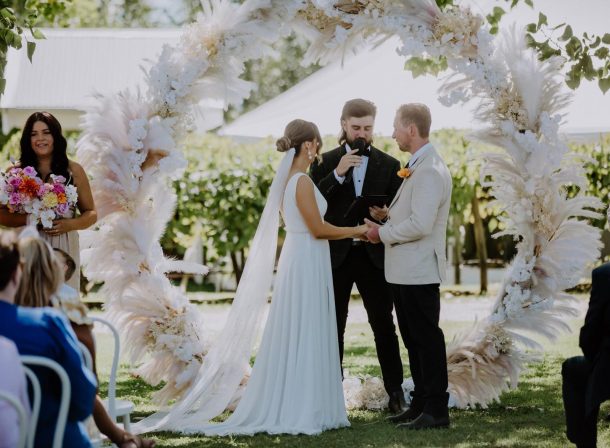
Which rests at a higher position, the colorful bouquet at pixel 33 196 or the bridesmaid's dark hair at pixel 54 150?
the bridesmaid's dark hair at pixel 54 150

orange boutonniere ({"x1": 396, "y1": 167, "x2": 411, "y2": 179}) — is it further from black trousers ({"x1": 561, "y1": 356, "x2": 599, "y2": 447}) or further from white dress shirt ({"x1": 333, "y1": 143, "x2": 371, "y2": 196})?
black trousers ({"x1": 561, "y1": 356, "x2": 599, "y2": 447})

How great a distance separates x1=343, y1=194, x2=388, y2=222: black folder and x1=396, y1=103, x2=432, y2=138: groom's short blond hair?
703 millimetres

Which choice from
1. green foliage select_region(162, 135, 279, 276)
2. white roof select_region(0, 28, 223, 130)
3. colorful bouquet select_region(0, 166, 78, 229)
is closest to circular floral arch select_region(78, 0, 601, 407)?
colorful bouquet select_region(0, 166, 78, 229)

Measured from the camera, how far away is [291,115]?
11945 millimetres

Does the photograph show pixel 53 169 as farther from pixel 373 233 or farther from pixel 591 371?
pixel 591 371

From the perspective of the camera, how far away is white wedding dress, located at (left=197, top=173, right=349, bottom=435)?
5.96m

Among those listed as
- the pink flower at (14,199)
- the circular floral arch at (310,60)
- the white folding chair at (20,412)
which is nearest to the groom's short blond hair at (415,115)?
the circular floral arch at (310,60)

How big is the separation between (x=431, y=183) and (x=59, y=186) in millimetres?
2278

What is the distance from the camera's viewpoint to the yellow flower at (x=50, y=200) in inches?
237

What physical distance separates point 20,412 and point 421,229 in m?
3.08

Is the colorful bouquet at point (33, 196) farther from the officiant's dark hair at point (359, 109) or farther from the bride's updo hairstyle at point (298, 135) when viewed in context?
the officiant's dark hair at point (359, 109)

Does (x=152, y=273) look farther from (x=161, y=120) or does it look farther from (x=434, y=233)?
(x=434, y=233)

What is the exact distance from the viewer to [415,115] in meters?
5.95

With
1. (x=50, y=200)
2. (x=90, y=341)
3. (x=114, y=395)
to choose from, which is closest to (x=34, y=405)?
(x=90, y=341)
